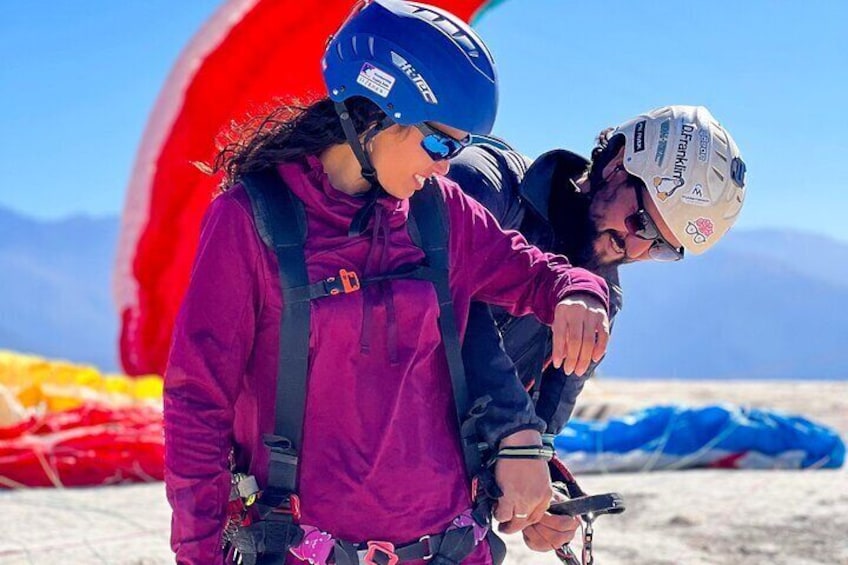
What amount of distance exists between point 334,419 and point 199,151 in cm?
755

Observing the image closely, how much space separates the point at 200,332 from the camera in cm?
196

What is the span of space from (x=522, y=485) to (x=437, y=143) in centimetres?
70

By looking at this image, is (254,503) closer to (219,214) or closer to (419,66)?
(219,214)

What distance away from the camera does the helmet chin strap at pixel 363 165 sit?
6.76 feet

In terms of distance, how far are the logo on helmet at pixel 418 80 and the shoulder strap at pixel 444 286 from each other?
0.25 metres

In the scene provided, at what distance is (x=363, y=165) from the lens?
209cm

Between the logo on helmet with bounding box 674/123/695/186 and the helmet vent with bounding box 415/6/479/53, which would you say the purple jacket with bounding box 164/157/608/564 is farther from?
the logo on helmet with bounding box 674/123/695/186

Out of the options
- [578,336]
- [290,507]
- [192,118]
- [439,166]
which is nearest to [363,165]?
[439,166]

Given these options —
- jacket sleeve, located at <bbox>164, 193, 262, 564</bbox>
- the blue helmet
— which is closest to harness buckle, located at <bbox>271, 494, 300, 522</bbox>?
jacket sleeve, located at <bbox>164, 193, 262, 564</bbox>

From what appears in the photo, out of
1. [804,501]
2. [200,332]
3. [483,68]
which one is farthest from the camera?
[804,501]

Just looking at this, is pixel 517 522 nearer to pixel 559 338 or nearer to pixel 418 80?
pixel 559 338

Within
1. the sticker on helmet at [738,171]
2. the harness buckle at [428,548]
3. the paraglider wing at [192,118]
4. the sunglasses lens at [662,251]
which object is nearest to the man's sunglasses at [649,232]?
the sunglasses lens at [662,251]

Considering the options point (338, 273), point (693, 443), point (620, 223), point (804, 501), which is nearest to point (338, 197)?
point (338, 273)

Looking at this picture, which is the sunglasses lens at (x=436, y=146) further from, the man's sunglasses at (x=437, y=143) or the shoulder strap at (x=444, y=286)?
the shoulder strap at (x=444, y=286)
